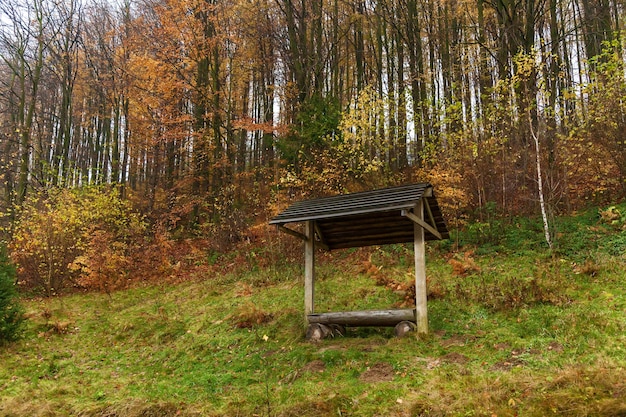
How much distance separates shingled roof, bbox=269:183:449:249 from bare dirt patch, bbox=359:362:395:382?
2502mm

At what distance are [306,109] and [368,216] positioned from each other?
31.8ft

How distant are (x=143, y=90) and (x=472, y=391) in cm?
2015

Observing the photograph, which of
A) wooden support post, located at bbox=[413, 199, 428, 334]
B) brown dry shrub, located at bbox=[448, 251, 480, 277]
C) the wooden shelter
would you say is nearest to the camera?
wooden support post, located at bbox=[413, 199, 428, 334]

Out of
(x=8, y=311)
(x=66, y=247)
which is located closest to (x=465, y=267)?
(x=8, y=311)

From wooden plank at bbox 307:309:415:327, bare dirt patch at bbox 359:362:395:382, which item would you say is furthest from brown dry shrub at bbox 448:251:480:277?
bare dirt patch at bbox 359:362:395:382

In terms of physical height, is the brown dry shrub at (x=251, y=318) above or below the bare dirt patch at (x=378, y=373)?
above

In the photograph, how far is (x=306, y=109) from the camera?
56.8 feet

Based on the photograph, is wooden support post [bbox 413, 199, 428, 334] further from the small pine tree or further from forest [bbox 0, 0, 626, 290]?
the small pine tree

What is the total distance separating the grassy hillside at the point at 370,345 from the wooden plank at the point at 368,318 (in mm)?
307

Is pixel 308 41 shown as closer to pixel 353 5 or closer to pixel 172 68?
pixel 353 5

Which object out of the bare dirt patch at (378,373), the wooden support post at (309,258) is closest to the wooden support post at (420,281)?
the bare dirt patch at (378,373)

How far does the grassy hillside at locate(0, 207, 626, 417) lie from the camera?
207 inches

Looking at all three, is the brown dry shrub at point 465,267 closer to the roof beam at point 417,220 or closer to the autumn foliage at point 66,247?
the roof beam at point 417,220

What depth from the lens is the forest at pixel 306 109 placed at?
532 inches
